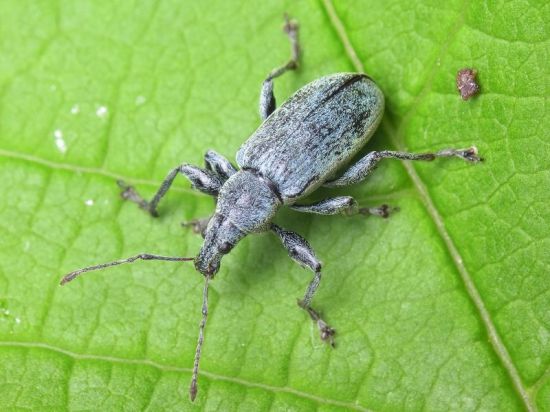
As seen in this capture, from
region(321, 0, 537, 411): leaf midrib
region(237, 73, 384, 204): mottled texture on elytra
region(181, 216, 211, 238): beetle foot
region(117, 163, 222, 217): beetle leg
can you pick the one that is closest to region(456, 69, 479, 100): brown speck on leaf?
region(321, 0, 537, 411): leaf midrib

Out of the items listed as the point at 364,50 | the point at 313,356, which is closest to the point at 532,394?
the point at 313,356

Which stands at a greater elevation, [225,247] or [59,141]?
[59,141]

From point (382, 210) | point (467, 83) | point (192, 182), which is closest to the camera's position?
point (467, 83)

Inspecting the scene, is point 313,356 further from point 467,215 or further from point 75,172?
point 75,172

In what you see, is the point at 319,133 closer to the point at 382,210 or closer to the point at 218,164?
the point at 382,210

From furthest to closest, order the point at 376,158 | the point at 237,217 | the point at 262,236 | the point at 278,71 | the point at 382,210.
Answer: the point at 262,236 → the point at 278,71 → the point at 237,217 → the point at 382,210 → the point at 376,158

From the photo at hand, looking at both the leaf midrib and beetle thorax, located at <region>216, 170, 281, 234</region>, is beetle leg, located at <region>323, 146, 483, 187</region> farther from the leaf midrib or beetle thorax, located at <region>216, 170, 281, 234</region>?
beetle thorax, located at <region>216, 170, 281, 234</region>

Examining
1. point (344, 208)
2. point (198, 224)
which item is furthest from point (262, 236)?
point (344, 208)

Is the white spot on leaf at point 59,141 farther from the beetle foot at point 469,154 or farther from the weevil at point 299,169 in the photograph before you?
the beetle foot at point 469,154
